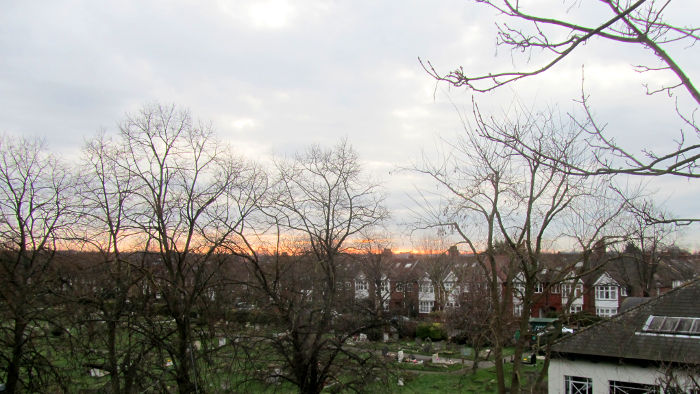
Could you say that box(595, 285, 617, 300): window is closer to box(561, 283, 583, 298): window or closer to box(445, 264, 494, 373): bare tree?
box(445, 264, 494, 373): bare tree

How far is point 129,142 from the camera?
13.0 meters

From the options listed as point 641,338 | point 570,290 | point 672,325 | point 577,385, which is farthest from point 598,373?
point 570,290

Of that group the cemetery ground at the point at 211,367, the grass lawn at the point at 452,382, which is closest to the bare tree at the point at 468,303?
the grass lawn at the point at 452,382

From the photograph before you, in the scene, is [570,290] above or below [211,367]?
above

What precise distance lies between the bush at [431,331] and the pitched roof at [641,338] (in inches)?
905

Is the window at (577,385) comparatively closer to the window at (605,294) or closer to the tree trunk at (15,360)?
the tree trunk at (15,360)

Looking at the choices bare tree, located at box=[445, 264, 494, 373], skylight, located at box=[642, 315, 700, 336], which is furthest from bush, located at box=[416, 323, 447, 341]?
skylight, located at box=[642, 315, 700, 336]

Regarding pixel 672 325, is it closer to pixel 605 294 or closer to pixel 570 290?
pixel 570 290

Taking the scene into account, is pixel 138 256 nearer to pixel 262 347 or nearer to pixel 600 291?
pixel 262 347

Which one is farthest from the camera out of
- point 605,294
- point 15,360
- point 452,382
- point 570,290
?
point 605,294

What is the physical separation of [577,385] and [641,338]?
2.44m

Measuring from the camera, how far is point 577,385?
15.4 meters

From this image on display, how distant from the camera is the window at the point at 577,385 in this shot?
15078mm

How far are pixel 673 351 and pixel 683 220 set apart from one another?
1303 centimetres
